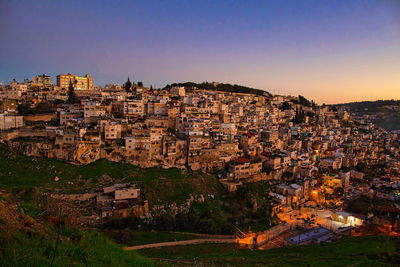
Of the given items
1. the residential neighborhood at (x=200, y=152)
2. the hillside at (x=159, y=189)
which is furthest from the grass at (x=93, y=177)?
the residential neighborhood at (x=200, y=152)

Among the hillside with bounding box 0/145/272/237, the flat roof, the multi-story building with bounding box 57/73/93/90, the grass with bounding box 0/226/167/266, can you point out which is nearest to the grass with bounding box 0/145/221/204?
the hillside with bounding box 0/145/272/237

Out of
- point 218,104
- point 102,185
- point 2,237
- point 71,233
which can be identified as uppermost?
point 218,104

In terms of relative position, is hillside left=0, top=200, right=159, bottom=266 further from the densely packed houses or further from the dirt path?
the densely packed houses

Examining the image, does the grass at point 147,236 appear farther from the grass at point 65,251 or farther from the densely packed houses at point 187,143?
the grass at point 65,251

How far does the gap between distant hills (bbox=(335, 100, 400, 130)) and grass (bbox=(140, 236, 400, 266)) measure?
10126 cm

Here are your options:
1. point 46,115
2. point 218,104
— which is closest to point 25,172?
point 46,115

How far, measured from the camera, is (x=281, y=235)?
23.5 meters

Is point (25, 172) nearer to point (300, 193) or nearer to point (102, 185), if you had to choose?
point (102, 185)

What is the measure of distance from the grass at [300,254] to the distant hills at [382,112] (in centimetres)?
10126

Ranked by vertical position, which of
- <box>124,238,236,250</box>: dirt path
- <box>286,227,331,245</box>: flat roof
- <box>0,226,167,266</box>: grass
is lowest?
<box>286,227,331,245</box>: flat roof

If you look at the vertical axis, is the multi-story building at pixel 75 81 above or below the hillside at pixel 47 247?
above

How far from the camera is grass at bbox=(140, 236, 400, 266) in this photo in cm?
1453

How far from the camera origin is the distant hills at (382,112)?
102 meters

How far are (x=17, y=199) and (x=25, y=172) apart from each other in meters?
4.44
